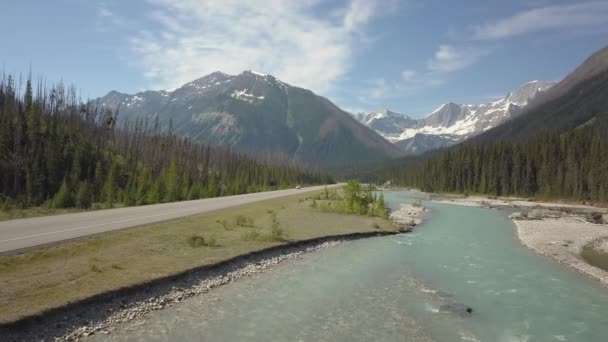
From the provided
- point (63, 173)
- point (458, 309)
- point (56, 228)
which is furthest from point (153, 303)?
point (63, 173)

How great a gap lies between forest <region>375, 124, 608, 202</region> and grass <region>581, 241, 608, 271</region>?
6835 cm

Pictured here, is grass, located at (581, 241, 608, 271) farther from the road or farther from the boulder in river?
the road

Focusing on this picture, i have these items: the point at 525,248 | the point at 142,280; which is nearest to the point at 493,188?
the point at 525,248

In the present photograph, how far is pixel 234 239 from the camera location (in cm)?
2992

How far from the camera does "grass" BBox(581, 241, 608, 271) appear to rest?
29316mm

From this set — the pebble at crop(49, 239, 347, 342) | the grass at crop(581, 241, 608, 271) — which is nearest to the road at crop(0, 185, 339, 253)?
the pebble at crop(49, 239, 347, 342)

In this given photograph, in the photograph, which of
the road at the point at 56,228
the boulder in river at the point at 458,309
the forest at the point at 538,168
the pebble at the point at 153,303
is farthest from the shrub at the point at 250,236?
the forest at the point at 538,168

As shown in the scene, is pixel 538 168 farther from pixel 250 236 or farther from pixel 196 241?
pixel 196 241

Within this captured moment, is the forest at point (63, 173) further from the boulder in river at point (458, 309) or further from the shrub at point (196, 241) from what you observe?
the boulder in river at point (458, 309)

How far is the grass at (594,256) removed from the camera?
96.2ft

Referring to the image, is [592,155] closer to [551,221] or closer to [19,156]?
[551,221]

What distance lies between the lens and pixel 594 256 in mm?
32500

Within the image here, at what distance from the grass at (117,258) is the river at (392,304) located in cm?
287

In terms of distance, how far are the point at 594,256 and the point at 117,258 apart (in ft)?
121
